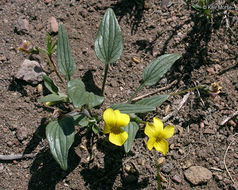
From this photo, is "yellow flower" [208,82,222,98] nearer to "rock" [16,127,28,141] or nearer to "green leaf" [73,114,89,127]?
"green leaf" [73,114,89,127]

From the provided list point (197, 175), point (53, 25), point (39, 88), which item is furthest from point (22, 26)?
point (197, 175)

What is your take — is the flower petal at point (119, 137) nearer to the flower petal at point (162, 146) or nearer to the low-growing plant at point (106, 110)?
the low-growing plant at point (106, 110)

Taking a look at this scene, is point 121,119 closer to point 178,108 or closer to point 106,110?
point 106,110

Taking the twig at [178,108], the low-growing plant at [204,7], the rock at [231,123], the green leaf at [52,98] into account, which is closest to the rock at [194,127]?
the twig at [178,108]

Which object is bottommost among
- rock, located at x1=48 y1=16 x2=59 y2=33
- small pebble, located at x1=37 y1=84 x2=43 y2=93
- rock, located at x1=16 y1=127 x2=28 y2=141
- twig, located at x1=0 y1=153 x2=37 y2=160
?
twig, located at x1=0 y1=153 x2=37 y2=160

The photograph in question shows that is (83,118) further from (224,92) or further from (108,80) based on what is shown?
(224,92)

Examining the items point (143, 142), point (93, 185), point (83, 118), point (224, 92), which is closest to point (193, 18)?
point (224, 92)

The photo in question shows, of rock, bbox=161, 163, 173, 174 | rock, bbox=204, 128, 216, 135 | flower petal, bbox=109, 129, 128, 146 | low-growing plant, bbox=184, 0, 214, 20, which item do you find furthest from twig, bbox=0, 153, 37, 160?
low-growing plant, bbox=184, 0, 214, 20
